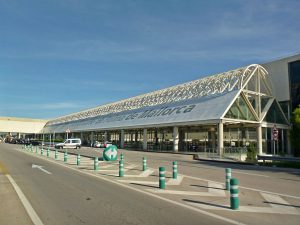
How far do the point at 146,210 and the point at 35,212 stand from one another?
2776 millimetres

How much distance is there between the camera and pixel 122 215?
8391 mm

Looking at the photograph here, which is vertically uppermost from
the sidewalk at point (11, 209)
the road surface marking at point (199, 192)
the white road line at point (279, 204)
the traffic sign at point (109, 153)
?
the traffic sign at point (109, 153)

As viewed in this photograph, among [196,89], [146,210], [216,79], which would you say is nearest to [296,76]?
[216,79]

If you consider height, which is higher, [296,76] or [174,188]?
[296,76]

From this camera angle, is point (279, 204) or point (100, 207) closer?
point (100, 207)

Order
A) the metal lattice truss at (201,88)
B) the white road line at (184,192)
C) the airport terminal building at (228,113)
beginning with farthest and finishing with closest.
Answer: the metal lattice truss at (201,88) < the airport terminal building at (228,113) < the white road line at (184,192)

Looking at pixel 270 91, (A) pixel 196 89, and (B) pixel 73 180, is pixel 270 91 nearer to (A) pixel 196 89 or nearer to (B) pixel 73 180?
(A) pixel 196 89

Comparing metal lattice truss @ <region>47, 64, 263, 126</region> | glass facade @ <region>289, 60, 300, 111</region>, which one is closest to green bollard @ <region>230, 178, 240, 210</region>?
metal lattice truss @ <region>47, 64, 263, 126</region>

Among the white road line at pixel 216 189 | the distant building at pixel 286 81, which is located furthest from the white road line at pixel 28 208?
the distant building at pixel 286 81

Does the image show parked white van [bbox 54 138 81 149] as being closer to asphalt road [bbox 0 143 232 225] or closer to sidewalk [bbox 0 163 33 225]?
asphalt road [bbox 0 143 232 225]

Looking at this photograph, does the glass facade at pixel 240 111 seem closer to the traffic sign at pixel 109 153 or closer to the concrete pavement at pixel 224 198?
the traffic sign at pixel 109 153

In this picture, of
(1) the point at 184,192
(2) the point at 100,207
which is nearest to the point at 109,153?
(1) the point at 184,192

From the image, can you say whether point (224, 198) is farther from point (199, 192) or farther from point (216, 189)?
point (216, 189)

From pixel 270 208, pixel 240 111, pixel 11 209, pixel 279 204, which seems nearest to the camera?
pixel 11 209
